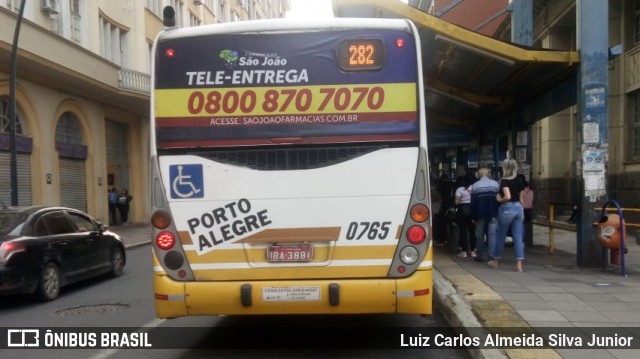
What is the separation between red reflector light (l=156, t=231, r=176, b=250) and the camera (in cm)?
520

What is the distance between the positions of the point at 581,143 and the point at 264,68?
19.4 ft

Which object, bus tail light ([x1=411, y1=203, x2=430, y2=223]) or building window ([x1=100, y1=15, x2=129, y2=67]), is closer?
bus tail light ([x1=411, y1=203, x2=430, y2=223])

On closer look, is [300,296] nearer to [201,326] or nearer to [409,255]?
[409,255]

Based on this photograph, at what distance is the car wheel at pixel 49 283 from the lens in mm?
8539

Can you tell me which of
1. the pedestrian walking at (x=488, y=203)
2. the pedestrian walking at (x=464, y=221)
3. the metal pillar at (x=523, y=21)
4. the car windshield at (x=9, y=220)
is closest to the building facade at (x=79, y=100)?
the car windshield at (x=9, y=220)

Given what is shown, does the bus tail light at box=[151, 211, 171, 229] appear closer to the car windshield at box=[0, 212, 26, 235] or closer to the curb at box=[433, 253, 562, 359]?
the curb at box=[433, 253, 562, 359]

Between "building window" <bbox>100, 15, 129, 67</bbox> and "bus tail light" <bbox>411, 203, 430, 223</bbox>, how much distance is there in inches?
803

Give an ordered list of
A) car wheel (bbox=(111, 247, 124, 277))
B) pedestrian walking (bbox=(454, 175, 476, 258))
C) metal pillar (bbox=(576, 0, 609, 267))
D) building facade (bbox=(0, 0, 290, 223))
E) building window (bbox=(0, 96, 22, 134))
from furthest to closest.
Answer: building facade (bbox=(0, 0, 290, 223))
building window (bbox=(0, 96, 22, 134))
car wheel (bbox=(111, 247, 124, 277))
pedestrian walking (bbox=(454, 175, 476, 258))
metal pillar (bbox=(576, 0, 609, 267))

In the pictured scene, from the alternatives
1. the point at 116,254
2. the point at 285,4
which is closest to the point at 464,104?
the point at 116,254

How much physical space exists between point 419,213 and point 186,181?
2146 mm

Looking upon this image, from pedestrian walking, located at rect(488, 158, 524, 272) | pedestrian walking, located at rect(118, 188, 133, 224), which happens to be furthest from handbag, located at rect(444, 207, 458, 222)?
pedestrian walking, located at rect(118, 188, 133, 224)

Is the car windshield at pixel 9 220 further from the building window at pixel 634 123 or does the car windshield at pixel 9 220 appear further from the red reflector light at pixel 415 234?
the building window at pixel 634 123

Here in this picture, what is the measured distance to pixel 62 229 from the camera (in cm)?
944

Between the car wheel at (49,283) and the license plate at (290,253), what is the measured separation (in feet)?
16.7
